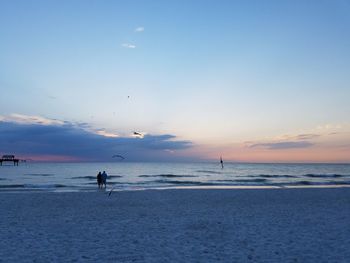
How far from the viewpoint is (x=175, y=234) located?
12344 mm

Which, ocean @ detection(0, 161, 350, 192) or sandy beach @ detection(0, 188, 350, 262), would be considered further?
ocean @ detection(0, 161, 350, 192)

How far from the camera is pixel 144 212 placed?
702 inches

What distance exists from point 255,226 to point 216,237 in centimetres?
276

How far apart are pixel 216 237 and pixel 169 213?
19.4 feet

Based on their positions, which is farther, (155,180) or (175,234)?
(155,180)

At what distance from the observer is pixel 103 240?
37.4 ft

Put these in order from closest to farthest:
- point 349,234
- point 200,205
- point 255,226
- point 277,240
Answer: point 277,240
point 349,234
point 255,226
point 200,205

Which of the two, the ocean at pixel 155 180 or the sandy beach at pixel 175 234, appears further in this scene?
the ocean at pixel 155 180

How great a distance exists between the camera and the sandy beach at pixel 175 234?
9555 mm

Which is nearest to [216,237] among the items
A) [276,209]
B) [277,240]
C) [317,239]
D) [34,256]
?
[277,240]

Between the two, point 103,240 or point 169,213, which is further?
point 169,213

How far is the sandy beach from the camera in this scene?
955 centimetres

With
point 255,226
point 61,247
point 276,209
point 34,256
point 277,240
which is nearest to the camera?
point 34,256

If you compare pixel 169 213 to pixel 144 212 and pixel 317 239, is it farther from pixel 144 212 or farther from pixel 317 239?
pixel 317 239
